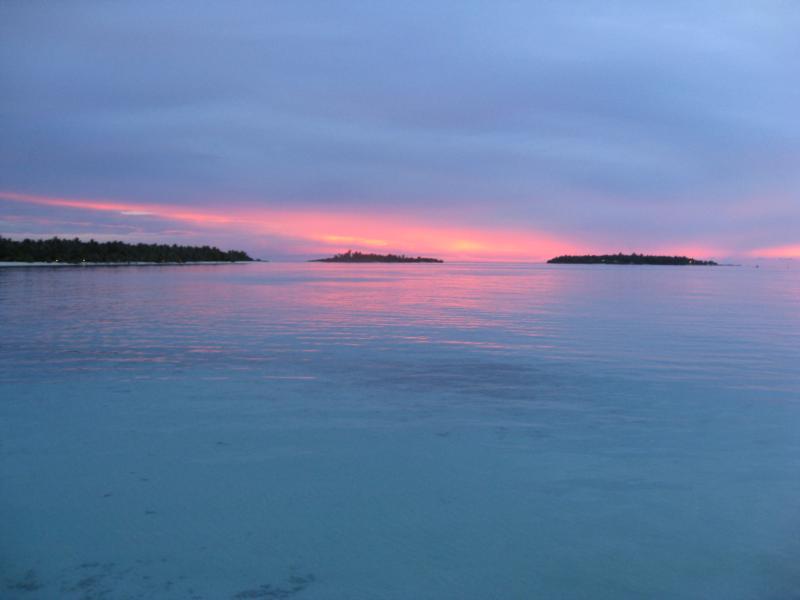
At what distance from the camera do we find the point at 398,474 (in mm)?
7059

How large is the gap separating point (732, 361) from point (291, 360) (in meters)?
10.2

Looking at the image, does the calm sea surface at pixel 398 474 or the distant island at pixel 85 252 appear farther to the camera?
the distant island at pixel 85 252

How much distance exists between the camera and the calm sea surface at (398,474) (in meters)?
5.01

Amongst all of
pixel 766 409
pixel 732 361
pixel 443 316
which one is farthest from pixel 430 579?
pixel 443 316

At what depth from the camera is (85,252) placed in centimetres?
11625

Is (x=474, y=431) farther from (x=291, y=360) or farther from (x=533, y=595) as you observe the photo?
(x=291, y=360)

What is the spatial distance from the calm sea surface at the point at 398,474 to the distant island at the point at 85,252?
4116 inches

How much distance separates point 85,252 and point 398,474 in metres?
124

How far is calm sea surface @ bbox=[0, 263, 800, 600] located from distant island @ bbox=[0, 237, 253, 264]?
105 m

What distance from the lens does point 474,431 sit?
862 centimetres

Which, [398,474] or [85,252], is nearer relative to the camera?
[398,474]

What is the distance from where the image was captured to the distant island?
104 metres

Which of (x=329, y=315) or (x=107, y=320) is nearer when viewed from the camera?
(x=107, y=320)

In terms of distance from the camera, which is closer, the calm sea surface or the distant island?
the calm sea surface
